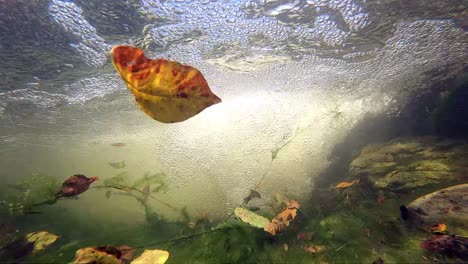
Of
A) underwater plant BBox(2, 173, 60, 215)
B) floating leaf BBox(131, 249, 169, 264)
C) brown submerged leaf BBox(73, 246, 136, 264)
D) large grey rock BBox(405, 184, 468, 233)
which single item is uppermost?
brown submerged leaf BBox(73, 246, 136, 264)

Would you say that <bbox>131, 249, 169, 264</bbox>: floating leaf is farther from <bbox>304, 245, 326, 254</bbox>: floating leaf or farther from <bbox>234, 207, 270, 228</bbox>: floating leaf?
<bbox>304, 245, 326, 254</bbox>: floating leaf

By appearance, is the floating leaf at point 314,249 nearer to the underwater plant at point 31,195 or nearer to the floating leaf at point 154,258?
the floating leaf at point 154,258

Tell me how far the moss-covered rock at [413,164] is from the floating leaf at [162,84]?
8.96 meters

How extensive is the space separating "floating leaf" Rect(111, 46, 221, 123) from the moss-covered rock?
353 inches

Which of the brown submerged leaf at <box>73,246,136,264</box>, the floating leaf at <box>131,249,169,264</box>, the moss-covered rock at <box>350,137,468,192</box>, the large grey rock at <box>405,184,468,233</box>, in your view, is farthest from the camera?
the moss-covered rock at <box>350,137,468,192</box>

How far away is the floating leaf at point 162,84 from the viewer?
202 centimetres

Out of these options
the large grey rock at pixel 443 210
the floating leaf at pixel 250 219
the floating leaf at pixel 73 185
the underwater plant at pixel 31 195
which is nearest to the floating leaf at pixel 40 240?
the underwater plant at pixel 31 195

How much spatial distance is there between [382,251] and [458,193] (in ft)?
8.49

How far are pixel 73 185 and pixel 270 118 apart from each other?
17161mm

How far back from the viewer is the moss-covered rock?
317 inches

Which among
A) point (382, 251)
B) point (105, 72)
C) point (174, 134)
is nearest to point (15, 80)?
point (105, 72)

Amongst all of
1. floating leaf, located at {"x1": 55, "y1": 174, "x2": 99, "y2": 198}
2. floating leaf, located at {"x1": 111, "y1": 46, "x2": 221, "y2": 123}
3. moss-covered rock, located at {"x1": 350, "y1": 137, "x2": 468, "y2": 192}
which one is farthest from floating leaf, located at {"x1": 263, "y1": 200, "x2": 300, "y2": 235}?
moss-covered rock, located at {"x1": 350, "y1": 137, "x2": 468, "y2": 192}

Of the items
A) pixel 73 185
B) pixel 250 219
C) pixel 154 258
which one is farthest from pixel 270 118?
pixel 154 258

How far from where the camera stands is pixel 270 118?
66.1ft
